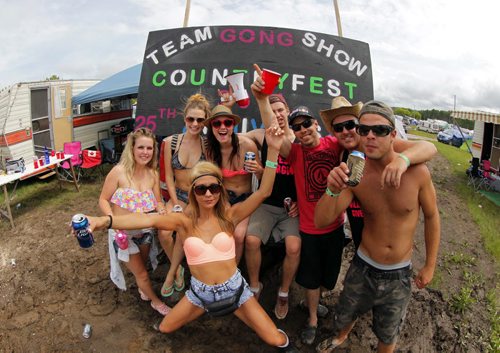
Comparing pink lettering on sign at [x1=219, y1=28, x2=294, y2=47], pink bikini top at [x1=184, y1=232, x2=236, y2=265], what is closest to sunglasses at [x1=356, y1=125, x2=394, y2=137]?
pink bikini top at [x1=184, y1=232, x2=236, y2=265]

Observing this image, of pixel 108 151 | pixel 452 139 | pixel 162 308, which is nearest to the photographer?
pixel 162 308

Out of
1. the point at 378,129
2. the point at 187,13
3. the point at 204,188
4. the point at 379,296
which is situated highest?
the point at 187,13

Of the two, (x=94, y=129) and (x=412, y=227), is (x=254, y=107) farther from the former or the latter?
(x=94, y=129)

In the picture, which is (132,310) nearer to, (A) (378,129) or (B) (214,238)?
(B) (214,238)

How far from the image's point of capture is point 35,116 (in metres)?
9.23

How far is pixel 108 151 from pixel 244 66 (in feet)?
26.2

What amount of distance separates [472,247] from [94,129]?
37.6ft

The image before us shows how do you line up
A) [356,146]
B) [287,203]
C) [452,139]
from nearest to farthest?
[356,146], [287,203], [452,139]

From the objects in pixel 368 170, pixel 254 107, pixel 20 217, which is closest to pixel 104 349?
pixel 368 170

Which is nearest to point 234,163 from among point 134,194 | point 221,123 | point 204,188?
point 221,123

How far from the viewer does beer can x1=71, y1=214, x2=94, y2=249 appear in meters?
2.18

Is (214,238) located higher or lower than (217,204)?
lower

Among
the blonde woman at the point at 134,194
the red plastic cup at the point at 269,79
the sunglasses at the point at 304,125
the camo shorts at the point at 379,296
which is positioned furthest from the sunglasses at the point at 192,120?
the camo shorts at the point at 379,296

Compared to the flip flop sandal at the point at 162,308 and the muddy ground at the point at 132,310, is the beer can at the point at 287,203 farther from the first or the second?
the flip flop sandal at the point at 162,308
